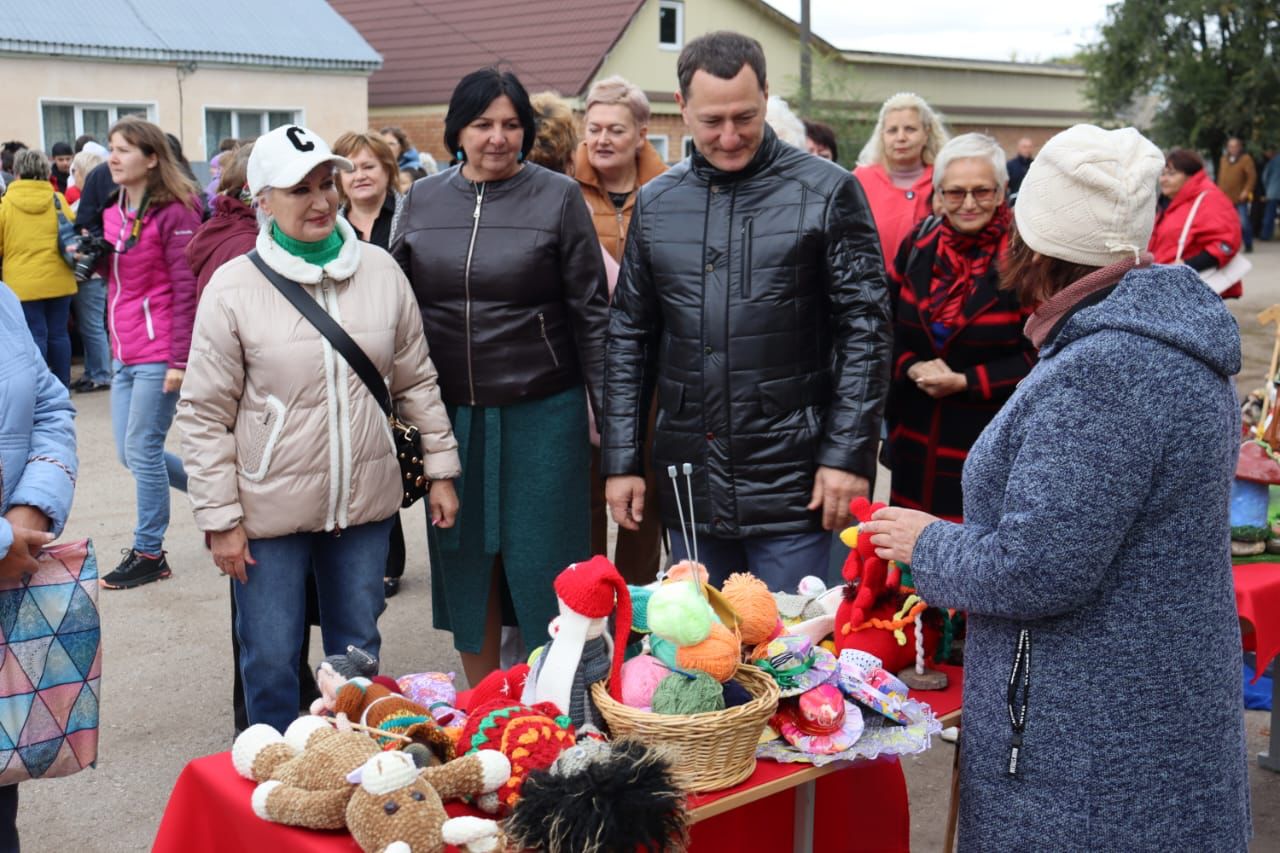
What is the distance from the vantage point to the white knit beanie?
2092mm

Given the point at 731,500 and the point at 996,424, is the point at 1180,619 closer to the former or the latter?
the point at 996,424

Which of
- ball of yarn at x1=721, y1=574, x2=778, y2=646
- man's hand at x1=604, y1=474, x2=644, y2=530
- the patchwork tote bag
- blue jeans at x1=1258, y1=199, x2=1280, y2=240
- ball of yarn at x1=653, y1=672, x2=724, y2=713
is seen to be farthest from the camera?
blue jeans at x1=1258, y1=199, x2=1280, y2=240

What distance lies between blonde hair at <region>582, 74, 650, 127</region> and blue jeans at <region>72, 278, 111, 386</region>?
24.2 feet

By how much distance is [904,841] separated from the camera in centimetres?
313

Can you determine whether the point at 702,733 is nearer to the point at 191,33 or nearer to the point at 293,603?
the point at 293,603

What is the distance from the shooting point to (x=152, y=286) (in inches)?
234

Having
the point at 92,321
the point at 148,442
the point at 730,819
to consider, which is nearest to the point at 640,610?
the point at 730,819

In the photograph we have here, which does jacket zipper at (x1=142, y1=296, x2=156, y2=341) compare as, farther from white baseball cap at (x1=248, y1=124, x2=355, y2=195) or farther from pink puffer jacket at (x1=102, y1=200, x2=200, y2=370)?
white baseball cap at (x1=248, y1=124, x2=355, y2=195)

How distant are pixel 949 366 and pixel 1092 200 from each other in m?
1.83

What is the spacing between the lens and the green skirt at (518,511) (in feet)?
12.9

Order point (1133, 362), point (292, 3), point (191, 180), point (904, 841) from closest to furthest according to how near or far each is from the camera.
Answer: point (1133, 362)
point (904, 841)
point (191, 180)
point (292, 3)

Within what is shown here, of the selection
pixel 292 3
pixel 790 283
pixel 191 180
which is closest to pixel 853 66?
pixel 292 3

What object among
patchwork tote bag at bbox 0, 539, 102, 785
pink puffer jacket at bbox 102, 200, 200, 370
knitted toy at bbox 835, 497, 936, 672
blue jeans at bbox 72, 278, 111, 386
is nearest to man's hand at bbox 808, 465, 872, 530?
knitted toy at bbox 835, 497, 936, 672

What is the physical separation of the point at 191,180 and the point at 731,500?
12.8ft
